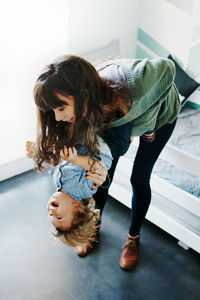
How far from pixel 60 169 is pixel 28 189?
979mm

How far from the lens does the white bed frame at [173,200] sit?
5.02ft

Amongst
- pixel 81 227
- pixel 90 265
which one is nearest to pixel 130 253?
pixel 90 265

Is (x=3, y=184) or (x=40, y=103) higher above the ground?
(x=40, y=103)

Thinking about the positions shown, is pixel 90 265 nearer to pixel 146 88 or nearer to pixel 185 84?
pixel 146 88

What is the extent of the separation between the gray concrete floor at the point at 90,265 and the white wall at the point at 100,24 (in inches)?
46.8

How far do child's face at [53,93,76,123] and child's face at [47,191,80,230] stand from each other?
383mm

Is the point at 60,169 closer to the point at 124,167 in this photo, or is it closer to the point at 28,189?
the point at 124,167

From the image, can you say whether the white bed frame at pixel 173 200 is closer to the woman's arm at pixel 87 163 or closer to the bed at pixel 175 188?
the bed at pixel 175 188

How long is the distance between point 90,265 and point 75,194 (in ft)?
1.98

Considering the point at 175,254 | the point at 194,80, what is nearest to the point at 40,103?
the point at 175,254

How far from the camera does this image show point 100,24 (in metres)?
2.26

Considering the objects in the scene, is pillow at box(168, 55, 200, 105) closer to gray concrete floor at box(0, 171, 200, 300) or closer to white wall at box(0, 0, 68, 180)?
white wall at box(0, 0, 68, 180)

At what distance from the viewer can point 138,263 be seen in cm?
166

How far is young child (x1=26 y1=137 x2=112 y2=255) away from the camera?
1071mm
